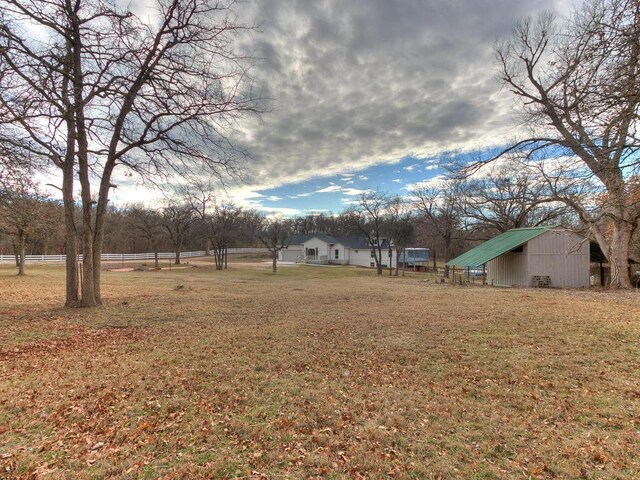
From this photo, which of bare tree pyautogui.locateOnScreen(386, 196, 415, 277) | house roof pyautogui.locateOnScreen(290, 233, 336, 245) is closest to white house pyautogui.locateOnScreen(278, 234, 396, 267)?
house roof pyautogui.locateOnScreen(290, 233, 336, 245)

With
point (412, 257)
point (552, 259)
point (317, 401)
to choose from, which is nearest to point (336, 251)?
point (412, 257)

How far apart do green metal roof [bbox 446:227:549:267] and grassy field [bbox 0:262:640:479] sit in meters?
14.9

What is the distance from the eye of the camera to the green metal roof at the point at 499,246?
22.4 metres

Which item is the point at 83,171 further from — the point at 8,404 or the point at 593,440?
the point at 593,440

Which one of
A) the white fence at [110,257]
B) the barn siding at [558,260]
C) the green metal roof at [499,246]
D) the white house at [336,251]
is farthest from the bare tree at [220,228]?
the barn siding at [558,260]

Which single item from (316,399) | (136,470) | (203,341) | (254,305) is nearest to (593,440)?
(316,399)

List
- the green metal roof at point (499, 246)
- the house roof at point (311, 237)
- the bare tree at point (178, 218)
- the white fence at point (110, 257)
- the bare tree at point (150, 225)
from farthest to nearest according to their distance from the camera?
the house roof at point (311, 237), the bare tree at point (178, 218), the white fence at point (110, 257), the bare tree at point (150, 225), the green metal roof at point (499, 246)

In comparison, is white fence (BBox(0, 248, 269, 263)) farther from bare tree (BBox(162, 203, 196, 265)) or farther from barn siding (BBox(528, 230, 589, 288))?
barn siding (BBox(528, 230, 589, 288))

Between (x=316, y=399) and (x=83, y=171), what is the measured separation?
10.4 meters

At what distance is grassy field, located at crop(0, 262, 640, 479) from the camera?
117 inches

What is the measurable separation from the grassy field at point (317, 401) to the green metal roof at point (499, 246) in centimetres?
1486

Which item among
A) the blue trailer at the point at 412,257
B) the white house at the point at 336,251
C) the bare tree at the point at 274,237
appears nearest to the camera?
the bare tree at the point at 274,237

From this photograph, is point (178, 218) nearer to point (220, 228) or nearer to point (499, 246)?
point (220, 228)

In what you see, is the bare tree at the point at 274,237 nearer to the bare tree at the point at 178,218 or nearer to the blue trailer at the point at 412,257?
the bare tree at the point at 178,218
